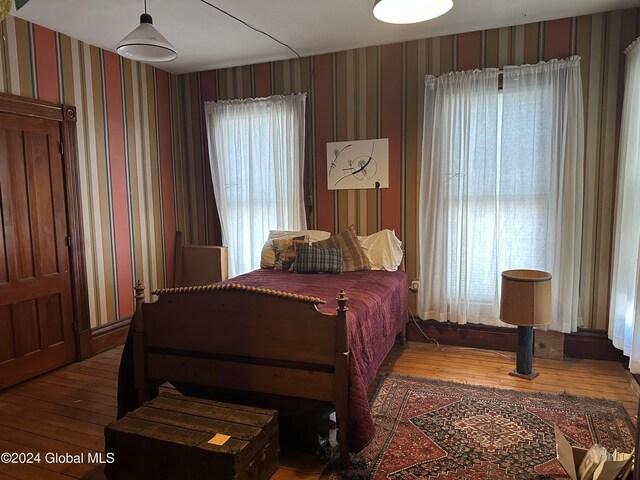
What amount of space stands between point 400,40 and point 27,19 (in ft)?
9.48

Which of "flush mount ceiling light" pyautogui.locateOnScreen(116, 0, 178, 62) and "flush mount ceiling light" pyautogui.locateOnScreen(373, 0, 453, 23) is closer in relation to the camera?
"flush mount ceiling light" pyautogui.locateOnScreen(373, 0, 453, 23)

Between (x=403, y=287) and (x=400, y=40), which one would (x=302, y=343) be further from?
(x=400, y=40)

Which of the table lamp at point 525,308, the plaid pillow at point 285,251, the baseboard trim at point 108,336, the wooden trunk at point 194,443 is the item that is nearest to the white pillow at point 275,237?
the plaid pillow at point 285,251

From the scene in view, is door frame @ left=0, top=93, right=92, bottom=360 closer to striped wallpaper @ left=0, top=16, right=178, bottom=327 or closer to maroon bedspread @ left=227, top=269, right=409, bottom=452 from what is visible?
striped wallpaper @ left=0, top=16, right=178, bottom=327

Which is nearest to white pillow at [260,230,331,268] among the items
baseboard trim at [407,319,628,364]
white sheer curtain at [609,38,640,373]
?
baseboard trim at [407,319,628,364]

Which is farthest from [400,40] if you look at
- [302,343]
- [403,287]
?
[302,343]

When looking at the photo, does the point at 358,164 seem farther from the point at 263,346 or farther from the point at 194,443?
the point at 194,443

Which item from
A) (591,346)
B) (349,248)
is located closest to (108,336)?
(349,248)

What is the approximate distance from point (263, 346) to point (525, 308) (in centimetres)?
188

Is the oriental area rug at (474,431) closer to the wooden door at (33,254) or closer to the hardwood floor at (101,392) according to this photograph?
the hardwood floor at (101,392)

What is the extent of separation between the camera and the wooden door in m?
3.06

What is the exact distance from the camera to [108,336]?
12.7 feet

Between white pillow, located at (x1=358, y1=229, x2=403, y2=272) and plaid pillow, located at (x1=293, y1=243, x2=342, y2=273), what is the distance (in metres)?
0.31

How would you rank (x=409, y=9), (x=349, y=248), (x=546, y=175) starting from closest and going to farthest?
(x=409, y=9) < (x=546, y=175) < (x=349, y=248)
